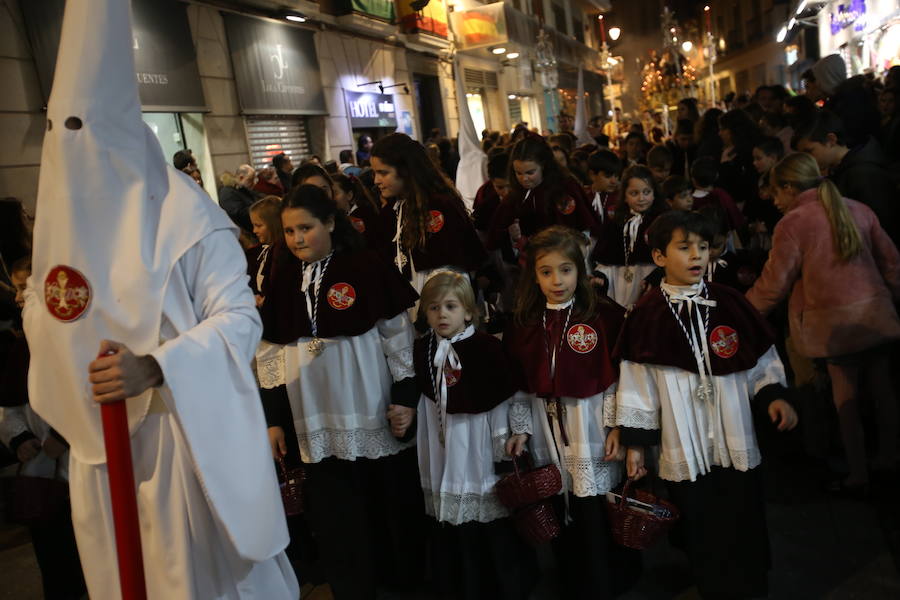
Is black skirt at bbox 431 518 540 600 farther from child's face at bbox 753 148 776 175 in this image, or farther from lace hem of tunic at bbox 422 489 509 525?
child's face at bbox 753 148 776 175

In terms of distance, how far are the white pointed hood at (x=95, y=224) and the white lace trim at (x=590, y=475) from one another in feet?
5.80

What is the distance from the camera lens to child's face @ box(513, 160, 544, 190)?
5039 millimetres

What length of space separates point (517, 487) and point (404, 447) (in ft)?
2.25

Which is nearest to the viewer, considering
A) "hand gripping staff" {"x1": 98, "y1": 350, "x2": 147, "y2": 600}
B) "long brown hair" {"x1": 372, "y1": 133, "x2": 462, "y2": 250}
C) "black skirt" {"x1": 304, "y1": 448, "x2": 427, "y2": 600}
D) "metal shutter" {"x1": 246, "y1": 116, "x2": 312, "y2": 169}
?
"hand gripping staff" {"x1": 98, "y1": 350, "x2": 147, "y2": 600}

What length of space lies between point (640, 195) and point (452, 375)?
2.37 metres

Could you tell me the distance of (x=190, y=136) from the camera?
10.5 metres

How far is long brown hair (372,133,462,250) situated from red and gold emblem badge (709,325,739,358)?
7.00ft

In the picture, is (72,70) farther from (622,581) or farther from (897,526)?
(897,526)

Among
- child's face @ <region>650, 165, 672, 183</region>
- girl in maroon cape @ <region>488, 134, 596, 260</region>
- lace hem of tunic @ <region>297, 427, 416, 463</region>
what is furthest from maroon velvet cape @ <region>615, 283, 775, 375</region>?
child's face @ <region>650, 165, 672, 183</region>

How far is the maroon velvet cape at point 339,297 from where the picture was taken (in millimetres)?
3092

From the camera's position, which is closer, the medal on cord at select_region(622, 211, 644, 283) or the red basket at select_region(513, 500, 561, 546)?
the red basket at select_region(513, 500, 561, 546)

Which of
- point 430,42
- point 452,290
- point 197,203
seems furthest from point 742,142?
point 430,42

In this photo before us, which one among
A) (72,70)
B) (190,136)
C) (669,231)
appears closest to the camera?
(72,70)

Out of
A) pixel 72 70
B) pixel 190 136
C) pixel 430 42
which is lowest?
pixel 72 70
